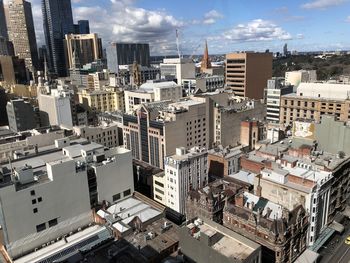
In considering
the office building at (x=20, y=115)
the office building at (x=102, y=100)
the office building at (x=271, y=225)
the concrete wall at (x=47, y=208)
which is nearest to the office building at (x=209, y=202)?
the office building at (x=271, y=225)

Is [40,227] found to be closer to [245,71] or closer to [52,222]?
[52,222]

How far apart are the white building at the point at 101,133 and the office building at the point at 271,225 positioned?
72.5m

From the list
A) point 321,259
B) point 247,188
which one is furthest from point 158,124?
point 321,259

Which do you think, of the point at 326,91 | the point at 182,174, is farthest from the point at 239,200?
the point at 326,91

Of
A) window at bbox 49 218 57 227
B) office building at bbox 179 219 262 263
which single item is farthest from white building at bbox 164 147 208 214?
window at bbox 49 218 57 227

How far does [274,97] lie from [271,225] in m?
107

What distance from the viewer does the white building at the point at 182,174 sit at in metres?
85.6

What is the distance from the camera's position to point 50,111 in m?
151

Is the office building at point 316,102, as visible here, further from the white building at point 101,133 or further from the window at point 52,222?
the window at point 52,222

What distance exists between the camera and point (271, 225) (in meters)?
58.4

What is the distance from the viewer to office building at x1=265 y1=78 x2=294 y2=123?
496 feet

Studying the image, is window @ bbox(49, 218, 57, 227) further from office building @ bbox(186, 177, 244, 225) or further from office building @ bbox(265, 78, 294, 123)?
office building @ bbox(265, 78, 294, 123)

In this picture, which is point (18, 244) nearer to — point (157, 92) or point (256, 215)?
point (256, 215)

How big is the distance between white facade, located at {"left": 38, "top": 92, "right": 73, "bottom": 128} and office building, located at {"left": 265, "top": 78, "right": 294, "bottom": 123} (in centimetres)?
10426
